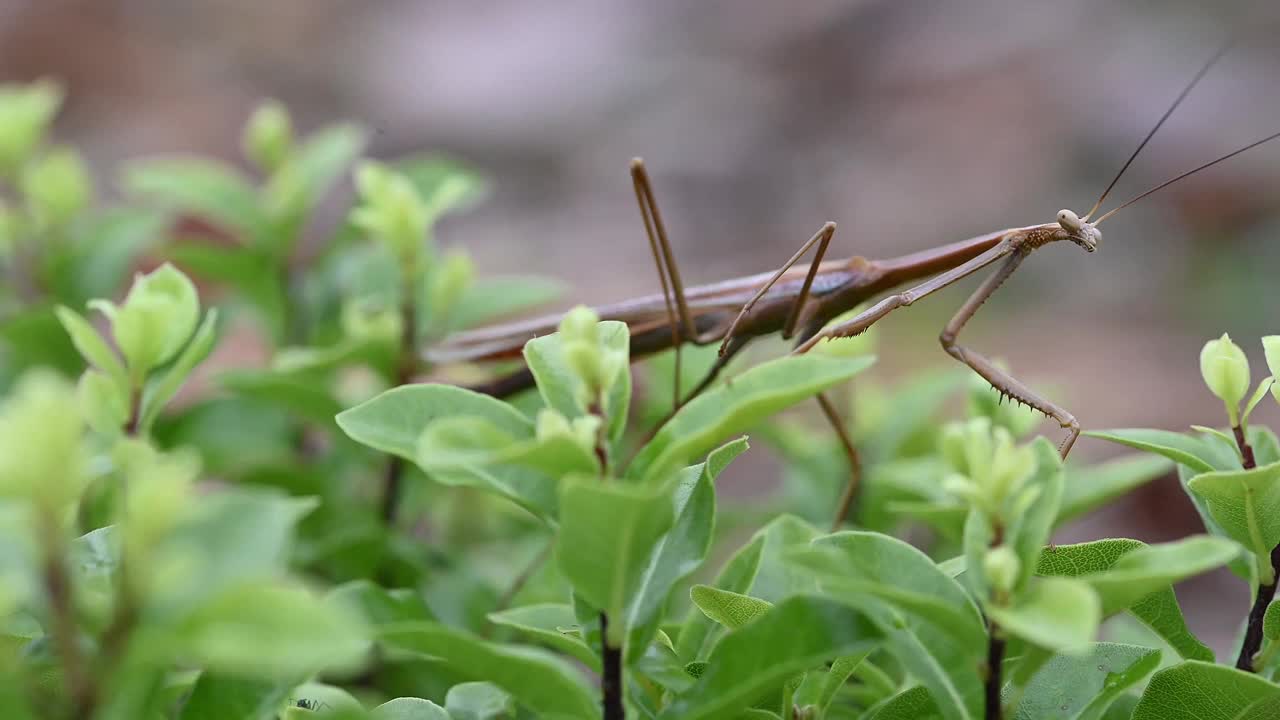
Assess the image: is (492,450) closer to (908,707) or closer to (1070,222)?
(908,707)

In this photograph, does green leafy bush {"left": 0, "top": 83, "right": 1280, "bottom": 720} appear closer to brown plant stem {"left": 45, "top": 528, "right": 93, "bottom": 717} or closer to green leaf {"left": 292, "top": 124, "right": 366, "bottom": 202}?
brown plant stem {"left": 45, "top": 528, "right": 93, "bottom": 717}

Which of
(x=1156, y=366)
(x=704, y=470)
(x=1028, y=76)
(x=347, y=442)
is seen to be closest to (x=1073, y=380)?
(x=1156, y=366)

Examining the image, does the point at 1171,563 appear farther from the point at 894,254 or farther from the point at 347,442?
the point at 894,254

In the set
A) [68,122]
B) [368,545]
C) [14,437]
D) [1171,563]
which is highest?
[68,122]

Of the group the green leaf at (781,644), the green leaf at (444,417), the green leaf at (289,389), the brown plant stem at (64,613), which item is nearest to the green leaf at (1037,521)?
the green leaf at (781,644)

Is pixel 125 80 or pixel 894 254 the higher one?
pixel 125 80

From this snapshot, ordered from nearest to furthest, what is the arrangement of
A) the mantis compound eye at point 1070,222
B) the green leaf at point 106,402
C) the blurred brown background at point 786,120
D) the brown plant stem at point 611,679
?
the brown plant stem at point 611,679 < the green leaf at point 106,402 < the mantis compound eye at point 1070,222 < the blurred brown background at point 786,120

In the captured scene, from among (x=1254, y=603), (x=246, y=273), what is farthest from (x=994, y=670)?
(x=246, y=273)

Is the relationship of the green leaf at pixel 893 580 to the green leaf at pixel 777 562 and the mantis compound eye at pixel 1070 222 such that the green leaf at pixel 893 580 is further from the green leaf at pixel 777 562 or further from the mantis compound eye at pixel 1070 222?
the mantis compound eye at pixel 1070 222
